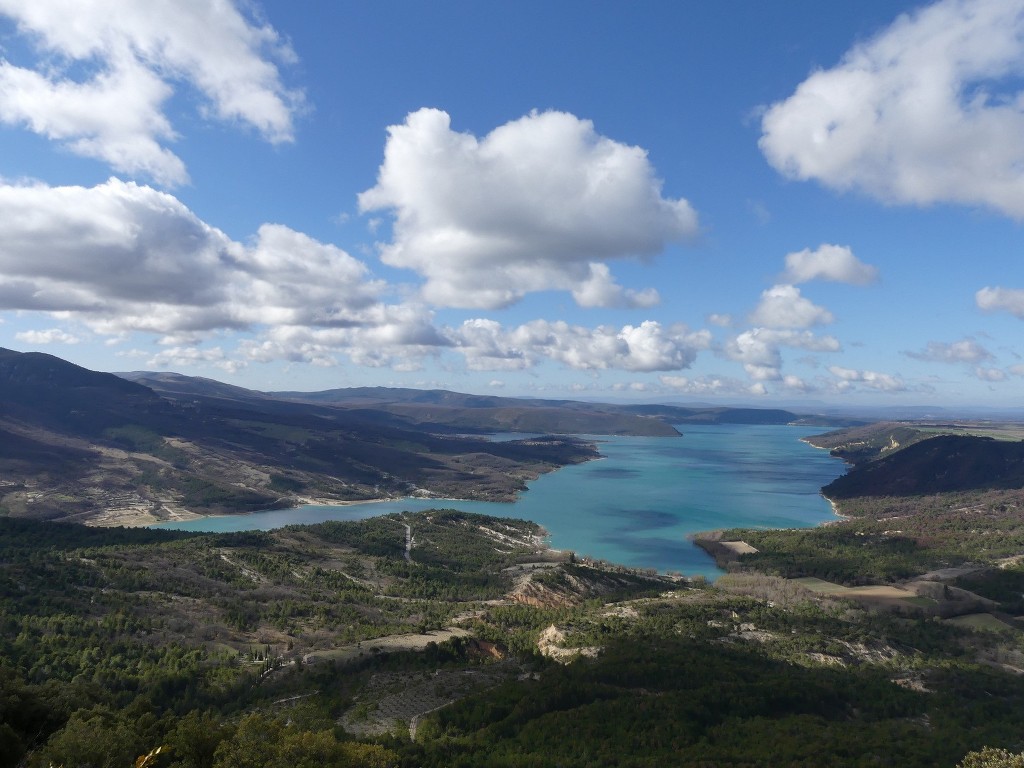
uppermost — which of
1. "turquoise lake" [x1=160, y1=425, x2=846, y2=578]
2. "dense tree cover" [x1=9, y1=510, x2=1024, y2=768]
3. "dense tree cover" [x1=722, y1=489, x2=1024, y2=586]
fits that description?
"dense tree cover" [x1=9, y1=510, x2=1024, y2=768]

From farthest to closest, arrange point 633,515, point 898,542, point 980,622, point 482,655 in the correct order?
point 633,515 < point 898,542 < point 980,622 < point 482,655

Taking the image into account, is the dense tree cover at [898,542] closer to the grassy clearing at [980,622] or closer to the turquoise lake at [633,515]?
the turquoise lake at [633,515]

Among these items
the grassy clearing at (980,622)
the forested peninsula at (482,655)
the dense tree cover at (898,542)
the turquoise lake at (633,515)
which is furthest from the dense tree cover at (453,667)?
the turquoise lake at (633,515)

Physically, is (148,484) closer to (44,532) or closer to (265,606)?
(44,532)

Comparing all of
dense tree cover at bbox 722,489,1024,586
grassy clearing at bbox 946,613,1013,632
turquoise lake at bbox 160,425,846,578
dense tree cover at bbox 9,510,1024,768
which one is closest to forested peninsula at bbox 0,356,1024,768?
dense tree cover at bbox 9,510,1024,768

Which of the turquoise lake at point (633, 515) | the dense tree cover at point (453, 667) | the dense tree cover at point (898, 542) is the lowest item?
the turquoise lake at point (633, 515)

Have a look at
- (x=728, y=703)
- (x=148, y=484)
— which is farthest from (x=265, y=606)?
(x=148, y=484)

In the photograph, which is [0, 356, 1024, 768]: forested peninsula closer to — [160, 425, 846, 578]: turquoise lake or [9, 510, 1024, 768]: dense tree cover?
[9, 510, 1024, 768]: dense tree cover

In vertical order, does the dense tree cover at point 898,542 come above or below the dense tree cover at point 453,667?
below

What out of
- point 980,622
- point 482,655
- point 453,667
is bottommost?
point 980,622

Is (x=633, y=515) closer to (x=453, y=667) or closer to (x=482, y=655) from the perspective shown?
(x=482, y=655)

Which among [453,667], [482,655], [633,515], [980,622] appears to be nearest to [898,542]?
[980,622]
